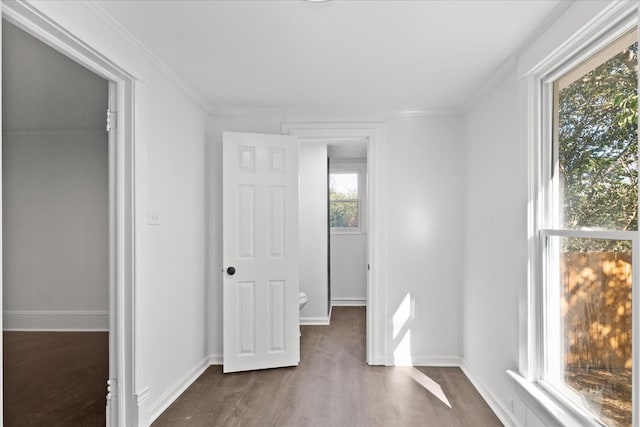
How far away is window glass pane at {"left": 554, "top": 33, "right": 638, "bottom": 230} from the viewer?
186 centimetres

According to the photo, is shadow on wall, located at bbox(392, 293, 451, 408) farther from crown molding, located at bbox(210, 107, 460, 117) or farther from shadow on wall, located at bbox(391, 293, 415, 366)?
crown molding, located at bbox(210, 107, 460, 117)

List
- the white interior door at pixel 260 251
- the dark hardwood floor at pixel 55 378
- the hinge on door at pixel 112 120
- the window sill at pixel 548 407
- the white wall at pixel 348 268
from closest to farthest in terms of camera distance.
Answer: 1. the window sill at pixel 548 407
2. the dark hardwood floor at pixel 55 378
3. the hinge on door at pixel 112 120
4. the white interior door at pixel 260 251
5. the white wall at pixel 348 268

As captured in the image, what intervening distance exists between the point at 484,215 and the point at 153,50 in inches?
106

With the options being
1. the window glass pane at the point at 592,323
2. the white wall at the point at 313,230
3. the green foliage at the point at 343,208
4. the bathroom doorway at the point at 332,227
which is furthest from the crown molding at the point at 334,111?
the green foliage at the point at 343,208

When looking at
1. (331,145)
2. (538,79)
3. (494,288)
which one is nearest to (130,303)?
(494,288)

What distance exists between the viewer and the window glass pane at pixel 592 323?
1.88 m

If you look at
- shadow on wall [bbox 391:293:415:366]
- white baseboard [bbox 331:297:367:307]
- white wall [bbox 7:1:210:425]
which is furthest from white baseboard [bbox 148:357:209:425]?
white baseboard [bbox 331:297:367:307]

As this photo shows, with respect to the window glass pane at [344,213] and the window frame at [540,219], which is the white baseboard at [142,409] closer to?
the window frame at [540,219]

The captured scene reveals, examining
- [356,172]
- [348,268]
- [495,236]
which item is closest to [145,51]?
[495,236]

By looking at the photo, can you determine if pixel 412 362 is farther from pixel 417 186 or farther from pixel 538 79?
pixel 538 79

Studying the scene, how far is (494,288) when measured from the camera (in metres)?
3.27

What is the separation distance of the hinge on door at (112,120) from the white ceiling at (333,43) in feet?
1.55

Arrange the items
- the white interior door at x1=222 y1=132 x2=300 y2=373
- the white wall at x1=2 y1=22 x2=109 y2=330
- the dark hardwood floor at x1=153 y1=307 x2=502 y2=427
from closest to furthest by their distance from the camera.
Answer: the white wall at x1=2 y1=22 x2=109 y2=330 → the dark hardwood floor at x1=153 y1=307 x2=502 y2=427 → the white interior door at x1=222 y1=132 x2=300 y2=373

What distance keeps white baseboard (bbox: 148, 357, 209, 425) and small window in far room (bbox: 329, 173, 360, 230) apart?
3361mm
